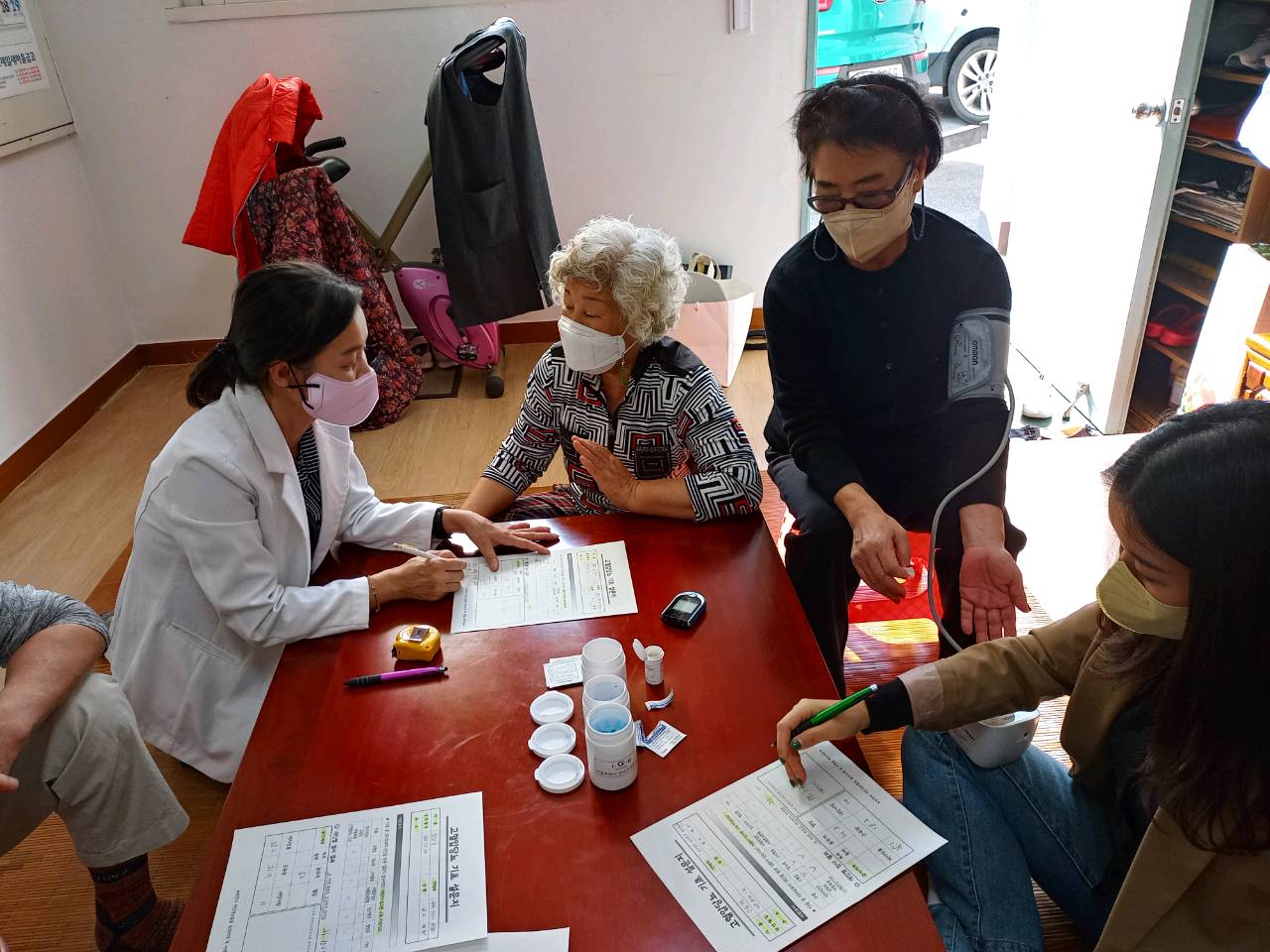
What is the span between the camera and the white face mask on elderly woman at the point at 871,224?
1.59 m

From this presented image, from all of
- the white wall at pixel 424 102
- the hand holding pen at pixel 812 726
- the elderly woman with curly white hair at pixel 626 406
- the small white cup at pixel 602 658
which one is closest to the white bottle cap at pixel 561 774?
the small white cup at pixel 602 658

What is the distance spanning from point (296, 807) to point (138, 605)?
652 millimetres

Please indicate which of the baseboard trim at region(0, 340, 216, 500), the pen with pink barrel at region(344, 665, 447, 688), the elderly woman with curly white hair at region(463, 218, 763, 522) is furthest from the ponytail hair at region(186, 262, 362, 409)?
the baseboard trim at region(0, 340, 216, 500)

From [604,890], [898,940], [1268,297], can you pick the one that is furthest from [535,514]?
[1268,297]

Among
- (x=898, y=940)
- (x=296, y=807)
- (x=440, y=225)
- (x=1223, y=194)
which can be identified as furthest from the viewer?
(x=440, y=225)

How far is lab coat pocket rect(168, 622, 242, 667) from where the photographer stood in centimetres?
152

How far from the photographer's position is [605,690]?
1131 millimetres

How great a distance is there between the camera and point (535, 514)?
6.41 ft

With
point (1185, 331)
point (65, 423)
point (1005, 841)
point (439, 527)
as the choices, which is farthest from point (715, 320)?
point (65, 423)

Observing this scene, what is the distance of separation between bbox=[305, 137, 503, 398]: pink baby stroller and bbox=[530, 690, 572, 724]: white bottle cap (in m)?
2.45

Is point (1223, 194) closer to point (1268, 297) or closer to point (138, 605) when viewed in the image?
point (1268, 297)

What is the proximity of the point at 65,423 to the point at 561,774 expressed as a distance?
318cm

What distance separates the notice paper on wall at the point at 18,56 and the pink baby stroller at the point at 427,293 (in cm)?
97

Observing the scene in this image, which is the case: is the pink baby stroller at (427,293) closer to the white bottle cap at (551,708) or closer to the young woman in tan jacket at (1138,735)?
the white bottle cap at (551,708)
